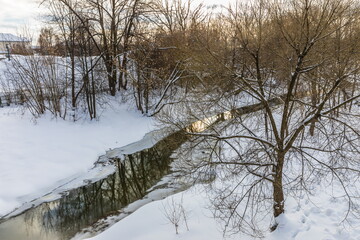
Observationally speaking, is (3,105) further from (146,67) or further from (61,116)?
(146,67)

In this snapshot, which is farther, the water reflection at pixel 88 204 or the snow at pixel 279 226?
the water reflection at pixel 88 204

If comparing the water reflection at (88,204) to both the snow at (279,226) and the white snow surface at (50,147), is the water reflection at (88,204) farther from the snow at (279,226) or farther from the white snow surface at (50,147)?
the snow at (279,226)

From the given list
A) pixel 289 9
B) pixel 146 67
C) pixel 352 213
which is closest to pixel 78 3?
pixel 146 67

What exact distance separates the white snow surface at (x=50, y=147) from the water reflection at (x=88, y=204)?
0.73 metres

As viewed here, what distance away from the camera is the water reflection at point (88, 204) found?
7.86 metres

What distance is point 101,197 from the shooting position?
976 centimetres

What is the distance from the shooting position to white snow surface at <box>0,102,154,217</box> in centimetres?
1003

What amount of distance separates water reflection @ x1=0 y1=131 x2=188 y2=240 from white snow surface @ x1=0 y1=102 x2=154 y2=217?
2.38 ft

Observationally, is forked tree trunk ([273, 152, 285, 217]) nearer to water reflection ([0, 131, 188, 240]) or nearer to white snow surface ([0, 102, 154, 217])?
water reflection ([0, 131, 188, 240])

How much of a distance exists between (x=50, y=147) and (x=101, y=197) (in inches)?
182

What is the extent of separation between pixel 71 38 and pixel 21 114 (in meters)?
5.11

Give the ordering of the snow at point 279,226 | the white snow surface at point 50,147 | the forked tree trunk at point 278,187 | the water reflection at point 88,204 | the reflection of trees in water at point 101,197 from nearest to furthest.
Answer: the forked tree trunk at point 278,187, the snow at point 279,226, the water reflection at point 88,204, the reflection of trees in water at point 101,197, the white snow surface at point 50,147

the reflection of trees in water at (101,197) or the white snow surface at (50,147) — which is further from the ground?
the white snow surface at (50,147)

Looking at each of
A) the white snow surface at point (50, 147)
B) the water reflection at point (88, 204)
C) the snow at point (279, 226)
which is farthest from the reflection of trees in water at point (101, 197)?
the snow at point (279, 226)
